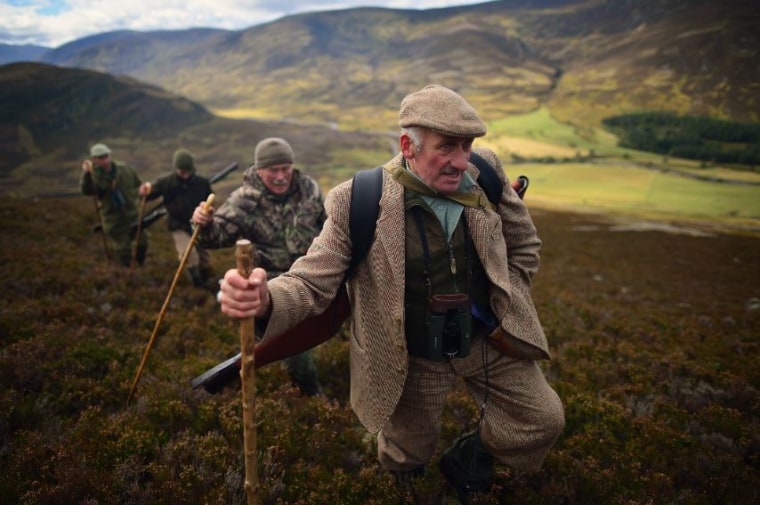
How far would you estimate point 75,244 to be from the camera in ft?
40.2

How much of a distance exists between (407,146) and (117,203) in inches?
377

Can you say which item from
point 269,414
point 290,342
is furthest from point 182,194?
point 290,342

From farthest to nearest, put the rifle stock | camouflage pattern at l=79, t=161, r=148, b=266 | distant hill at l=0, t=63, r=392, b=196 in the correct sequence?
distant hill at l=0, t=63, r=392, b=196 < camouflage pattern at l=79, t=161, r=148, b=266 < the rifle stock

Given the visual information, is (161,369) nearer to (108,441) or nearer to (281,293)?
(108,441)

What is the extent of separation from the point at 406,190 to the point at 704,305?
15607mm

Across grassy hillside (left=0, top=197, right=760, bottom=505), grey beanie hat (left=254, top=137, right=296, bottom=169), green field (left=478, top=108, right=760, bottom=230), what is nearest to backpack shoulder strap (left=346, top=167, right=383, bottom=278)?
grassy hillside (left=0, top=197, right=760, bottom=505)

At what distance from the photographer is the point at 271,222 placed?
544cm

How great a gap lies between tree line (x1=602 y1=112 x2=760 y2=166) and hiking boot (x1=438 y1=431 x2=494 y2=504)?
456ft

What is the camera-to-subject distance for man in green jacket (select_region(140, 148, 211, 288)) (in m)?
9.03

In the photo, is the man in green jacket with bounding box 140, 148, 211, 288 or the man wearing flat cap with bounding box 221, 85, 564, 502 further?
the man in green jacket with bounding box 140, 148, 211, 288

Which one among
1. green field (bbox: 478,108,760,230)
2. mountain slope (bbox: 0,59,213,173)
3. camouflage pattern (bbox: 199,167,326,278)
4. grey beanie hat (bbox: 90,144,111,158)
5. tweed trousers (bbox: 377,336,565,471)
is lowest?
green field (bbox: 478,108,760,230)

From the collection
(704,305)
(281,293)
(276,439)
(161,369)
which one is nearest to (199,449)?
(276,439)

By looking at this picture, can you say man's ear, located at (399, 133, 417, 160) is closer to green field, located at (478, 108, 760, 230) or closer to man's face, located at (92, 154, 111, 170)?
man's face, located at (92, 154, 111, 170)

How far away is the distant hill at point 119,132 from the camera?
91.4 meters
